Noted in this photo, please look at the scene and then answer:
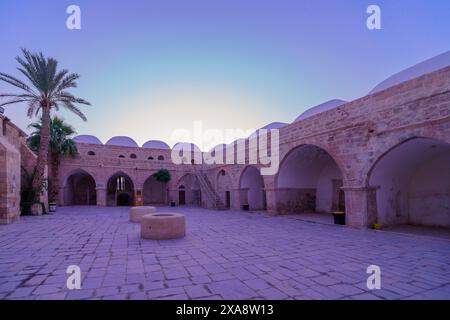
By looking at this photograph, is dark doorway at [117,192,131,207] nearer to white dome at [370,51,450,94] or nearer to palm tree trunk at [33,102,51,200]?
palm tree trunk at [33,102,51,200]

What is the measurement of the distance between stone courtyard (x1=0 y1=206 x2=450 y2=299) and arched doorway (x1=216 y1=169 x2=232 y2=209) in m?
12.2

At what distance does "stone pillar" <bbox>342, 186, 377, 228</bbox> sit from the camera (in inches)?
351

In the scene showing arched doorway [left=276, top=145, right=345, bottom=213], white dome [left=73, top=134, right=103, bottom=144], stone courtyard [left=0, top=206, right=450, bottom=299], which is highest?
white dome [left=73, top=134, right=103, bottom=144]

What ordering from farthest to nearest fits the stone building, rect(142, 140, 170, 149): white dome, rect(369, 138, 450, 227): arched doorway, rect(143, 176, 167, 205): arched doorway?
rect(142, 140, 170, 149): white dome, rect(143, 176, 167, 205): arched doorway, rect(369, 138, 450, 227): arched doorway, the stone building

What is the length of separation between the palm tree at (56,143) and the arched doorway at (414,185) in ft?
69.2

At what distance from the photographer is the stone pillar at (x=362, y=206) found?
8922 mm

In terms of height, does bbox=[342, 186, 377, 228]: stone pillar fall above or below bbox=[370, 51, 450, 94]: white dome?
below

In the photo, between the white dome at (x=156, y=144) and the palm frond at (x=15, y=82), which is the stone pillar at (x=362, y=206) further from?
the white dome at (x=156, y=144)

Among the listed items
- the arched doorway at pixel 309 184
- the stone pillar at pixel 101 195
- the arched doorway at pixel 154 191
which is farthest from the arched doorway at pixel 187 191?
the arched doorway at pixel 309 184

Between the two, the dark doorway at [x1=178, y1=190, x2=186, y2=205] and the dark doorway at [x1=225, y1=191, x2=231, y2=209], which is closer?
the dark doorway at [x1=225, y1=191, x2=231, y2=209]

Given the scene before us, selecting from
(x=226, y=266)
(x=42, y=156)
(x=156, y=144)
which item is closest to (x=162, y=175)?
(x=42, y=156)

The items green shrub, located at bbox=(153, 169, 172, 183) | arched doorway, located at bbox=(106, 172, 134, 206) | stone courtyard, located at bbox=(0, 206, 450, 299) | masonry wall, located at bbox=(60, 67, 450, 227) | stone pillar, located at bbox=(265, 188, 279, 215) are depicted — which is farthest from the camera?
arched doorway, located at bbox=(106, 172, 134, 206)

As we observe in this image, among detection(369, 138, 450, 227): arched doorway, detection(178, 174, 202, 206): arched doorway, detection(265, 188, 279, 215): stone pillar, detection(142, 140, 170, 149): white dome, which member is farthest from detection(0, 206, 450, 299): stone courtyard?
detection(142, 140, 170, 149): white dome

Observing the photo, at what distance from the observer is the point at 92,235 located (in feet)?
26.1
